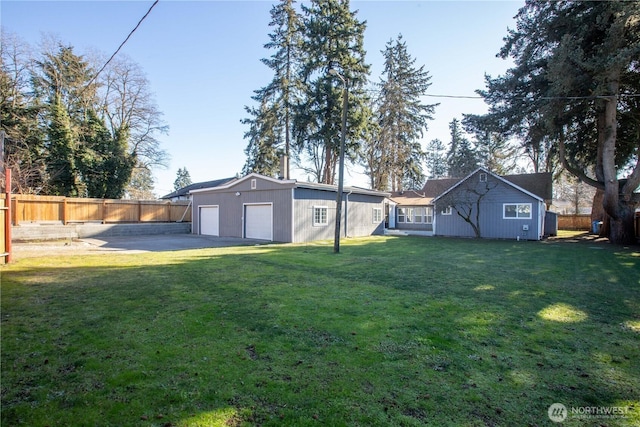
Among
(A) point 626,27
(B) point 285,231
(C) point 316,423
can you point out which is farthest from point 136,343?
(A) point 626,27

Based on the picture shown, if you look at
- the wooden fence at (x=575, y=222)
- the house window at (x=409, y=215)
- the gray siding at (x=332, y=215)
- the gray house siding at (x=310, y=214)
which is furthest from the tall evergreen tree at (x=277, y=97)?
the wooden fence at (x=575, y=222)

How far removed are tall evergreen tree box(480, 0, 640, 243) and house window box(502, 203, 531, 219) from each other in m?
3.48

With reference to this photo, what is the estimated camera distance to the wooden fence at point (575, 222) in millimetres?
28781

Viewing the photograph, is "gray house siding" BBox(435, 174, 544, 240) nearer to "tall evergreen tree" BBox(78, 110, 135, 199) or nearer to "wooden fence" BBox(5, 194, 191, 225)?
"wooden fence" BBox(5, 194, 191, 225)

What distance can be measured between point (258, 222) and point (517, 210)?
15.0 m

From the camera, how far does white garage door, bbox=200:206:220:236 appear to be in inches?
766

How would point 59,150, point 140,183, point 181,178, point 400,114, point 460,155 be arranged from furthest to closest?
point 181,178
point 460,155
point 140,183
point 400,114
point 59,150

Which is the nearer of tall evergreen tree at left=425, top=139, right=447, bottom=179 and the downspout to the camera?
the downspout

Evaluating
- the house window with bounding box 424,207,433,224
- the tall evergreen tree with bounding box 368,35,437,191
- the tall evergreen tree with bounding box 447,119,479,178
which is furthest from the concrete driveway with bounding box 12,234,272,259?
the tall evergreen tree with bounding box 447,119,479,178

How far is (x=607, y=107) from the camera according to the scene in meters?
15.7

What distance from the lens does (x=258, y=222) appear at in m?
17.2

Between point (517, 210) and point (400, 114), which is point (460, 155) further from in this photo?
point (517, 210)

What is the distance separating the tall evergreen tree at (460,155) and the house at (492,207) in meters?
18.3

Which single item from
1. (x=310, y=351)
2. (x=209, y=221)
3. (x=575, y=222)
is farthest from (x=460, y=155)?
(x=310, y=351)
